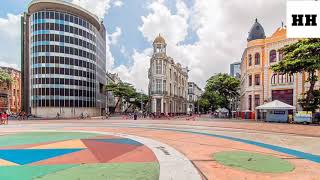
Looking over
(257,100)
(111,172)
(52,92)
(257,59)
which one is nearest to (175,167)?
(111,172)

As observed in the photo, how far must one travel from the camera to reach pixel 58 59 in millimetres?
66938

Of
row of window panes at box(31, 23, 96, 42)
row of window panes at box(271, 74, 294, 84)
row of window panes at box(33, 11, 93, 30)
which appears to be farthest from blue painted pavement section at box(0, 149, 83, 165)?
row of window panes at box(33, 11, 93, 30)

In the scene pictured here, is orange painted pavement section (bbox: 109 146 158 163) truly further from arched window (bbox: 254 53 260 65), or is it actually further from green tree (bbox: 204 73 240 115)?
green tree (bbox: 204 73 240 115)

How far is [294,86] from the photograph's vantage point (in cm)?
4319

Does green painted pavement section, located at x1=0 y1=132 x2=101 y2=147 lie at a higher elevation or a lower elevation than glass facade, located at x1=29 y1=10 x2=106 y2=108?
lower

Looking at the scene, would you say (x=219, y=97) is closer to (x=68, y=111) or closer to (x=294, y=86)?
(x=294, y=86)

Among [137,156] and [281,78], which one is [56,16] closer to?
[281,78]

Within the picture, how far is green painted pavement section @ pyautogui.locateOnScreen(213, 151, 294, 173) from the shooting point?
326 inches

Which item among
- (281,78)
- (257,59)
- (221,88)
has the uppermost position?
(257,59)

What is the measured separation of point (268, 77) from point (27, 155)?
44063mm

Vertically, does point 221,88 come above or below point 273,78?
below

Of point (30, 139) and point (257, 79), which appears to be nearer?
point (30, 139)

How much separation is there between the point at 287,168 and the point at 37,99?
67204 millimetres

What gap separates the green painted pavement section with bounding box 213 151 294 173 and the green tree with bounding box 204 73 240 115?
51706 millimetres
